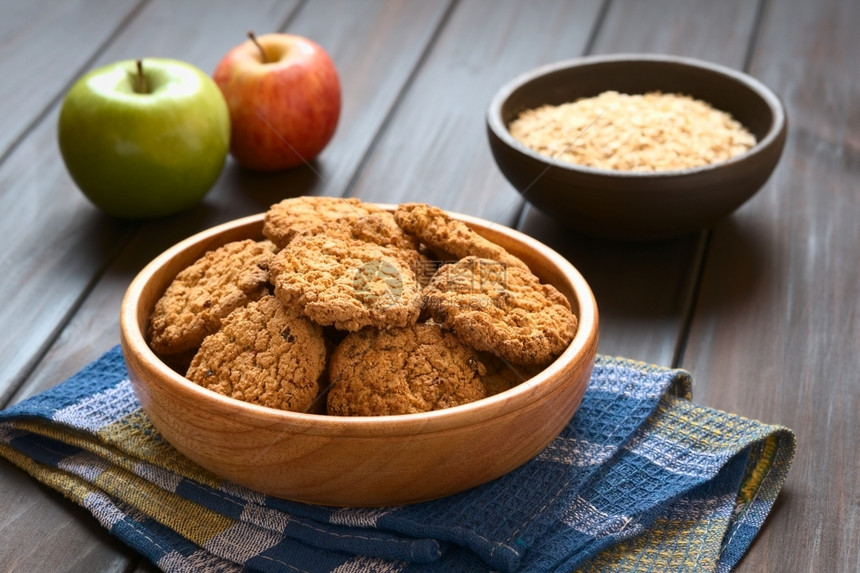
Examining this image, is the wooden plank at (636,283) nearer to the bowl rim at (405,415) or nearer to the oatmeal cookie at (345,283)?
the bowl rim at (405,415)

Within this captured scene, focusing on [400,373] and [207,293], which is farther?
[207,293]

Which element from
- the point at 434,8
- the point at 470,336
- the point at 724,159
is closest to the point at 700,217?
the point at 724,159

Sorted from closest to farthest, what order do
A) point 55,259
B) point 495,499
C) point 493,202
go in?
point 495,499 → point 55,259 → point 493,202

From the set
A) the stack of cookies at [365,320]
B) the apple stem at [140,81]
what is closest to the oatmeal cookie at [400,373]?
the stack of cookies at [365,320]

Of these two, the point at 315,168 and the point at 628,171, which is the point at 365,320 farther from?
the point at 315,168

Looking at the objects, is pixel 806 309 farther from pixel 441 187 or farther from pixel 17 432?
pixel 17 432

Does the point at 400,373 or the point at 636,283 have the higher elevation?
the point at 400,373

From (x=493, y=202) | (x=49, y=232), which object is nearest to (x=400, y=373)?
(x=493, y=202)

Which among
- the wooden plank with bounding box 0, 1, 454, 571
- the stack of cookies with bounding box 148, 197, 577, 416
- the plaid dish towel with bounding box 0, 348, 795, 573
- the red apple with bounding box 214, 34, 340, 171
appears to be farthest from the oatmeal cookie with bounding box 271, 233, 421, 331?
the red apple with bounding box 214, 34, 340, 171
